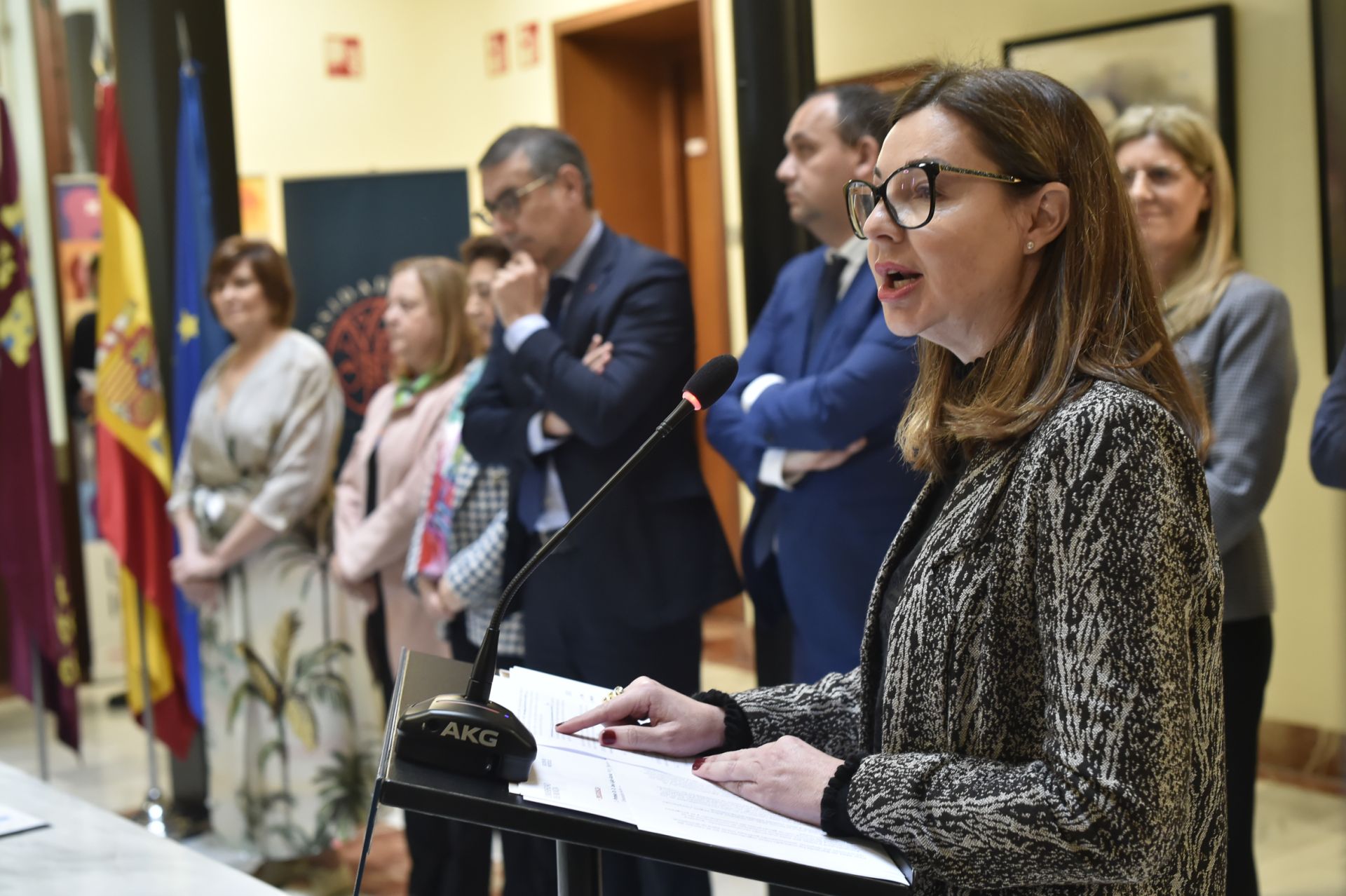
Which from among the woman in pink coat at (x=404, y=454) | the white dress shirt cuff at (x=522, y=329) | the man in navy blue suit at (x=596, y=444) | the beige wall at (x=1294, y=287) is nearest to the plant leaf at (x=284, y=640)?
the woman in pink coat at (x=404, y=454)

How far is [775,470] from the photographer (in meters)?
2.46

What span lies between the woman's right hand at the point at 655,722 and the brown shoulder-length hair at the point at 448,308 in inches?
85.8

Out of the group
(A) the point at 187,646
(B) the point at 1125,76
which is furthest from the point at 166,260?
(B) the point at 1125,76

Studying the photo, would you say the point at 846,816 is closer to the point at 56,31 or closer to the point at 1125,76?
the point at 1125,76

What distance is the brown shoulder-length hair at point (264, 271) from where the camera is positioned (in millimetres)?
3643

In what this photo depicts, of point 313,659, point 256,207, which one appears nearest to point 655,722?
point 313,659

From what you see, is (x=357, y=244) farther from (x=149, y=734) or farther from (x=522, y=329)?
(x=522, y=329)

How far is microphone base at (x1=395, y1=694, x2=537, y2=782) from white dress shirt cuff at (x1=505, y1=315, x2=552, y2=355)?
5.20ft

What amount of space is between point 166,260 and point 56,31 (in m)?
2.53

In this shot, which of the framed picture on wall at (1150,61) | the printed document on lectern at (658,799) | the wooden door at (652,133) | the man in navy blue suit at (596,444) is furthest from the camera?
the wooden door at (652,133)

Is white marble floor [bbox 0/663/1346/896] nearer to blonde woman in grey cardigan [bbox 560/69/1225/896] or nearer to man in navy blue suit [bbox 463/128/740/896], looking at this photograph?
man in navy blue suit [bbox 463/128/740/896]

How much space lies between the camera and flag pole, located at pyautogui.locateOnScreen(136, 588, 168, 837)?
3.82 metres

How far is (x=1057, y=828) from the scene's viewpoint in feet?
3.29

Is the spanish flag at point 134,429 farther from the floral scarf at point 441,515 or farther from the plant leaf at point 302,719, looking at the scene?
the floral scarf at point 441,515
